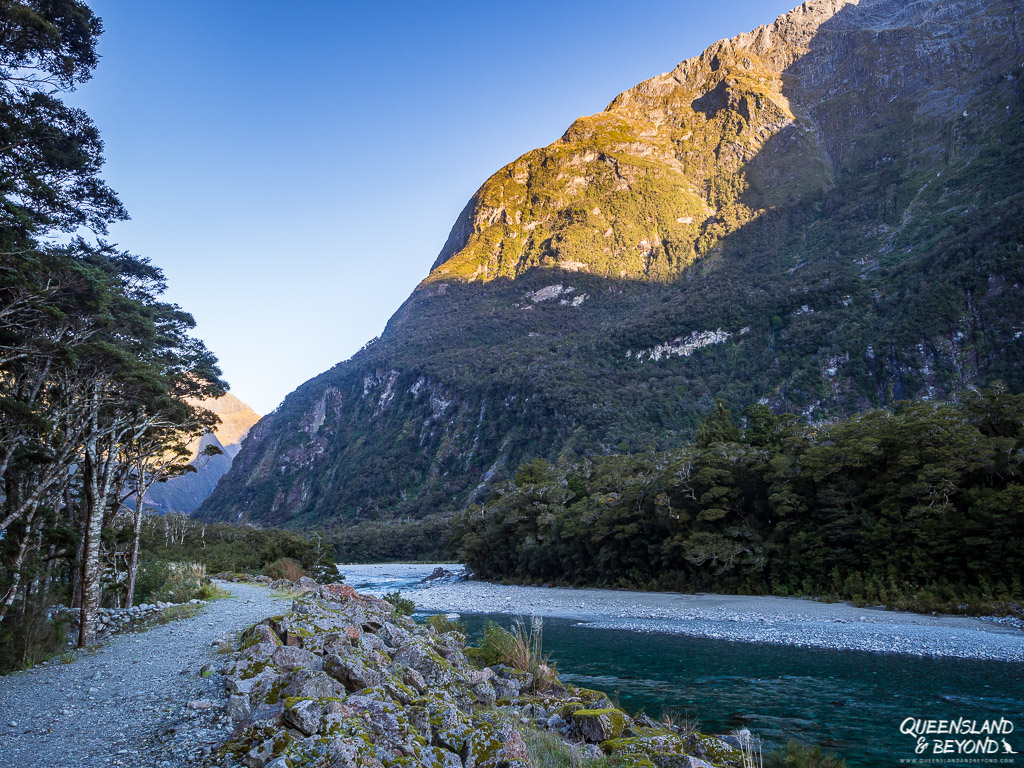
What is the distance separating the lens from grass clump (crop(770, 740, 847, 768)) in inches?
300

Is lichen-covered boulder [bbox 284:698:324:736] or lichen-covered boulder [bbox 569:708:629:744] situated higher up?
lichen-covered boulder [bbox 284:698:324:736]

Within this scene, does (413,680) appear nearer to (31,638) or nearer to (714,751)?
(714,751)

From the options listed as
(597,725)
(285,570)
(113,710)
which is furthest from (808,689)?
(285,570)

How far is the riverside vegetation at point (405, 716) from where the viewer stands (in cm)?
533

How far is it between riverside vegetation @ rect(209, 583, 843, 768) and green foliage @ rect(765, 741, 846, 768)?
0.03 metres

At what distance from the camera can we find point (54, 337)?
1072 centimetres

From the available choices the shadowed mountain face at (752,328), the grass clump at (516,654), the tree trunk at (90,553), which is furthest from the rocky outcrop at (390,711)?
the shadowed mountain face at (752,328)

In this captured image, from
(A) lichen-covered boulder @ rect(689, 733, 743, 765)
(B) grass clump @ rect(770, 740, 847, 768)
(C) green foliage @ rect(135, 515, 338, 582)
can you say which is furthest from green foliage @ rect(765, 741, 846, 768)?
(C) green foliage @ rect(135, 515, 338, 582)

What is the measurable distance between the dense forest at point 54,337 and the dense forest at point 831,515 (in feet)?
89.7

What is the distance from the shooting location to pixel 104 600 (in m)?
19.7

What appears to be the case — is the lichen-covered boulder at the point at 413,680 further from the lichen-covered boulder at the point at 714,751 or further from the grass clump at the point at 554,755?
the lichen-covered boulder at the point at 714,751

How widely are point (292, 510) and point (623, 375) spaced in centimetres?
11281

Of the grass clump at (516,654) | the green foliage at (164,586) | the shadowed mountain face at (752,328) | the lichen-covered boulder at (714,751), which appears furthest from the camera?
the shadowed mountain face at (752,328)

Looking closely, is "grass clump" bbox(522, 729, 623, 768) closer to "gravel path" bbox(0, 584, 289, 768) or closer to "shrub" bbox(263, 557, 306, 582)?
"gravel path" bbox(0, 584, 289, 768)
